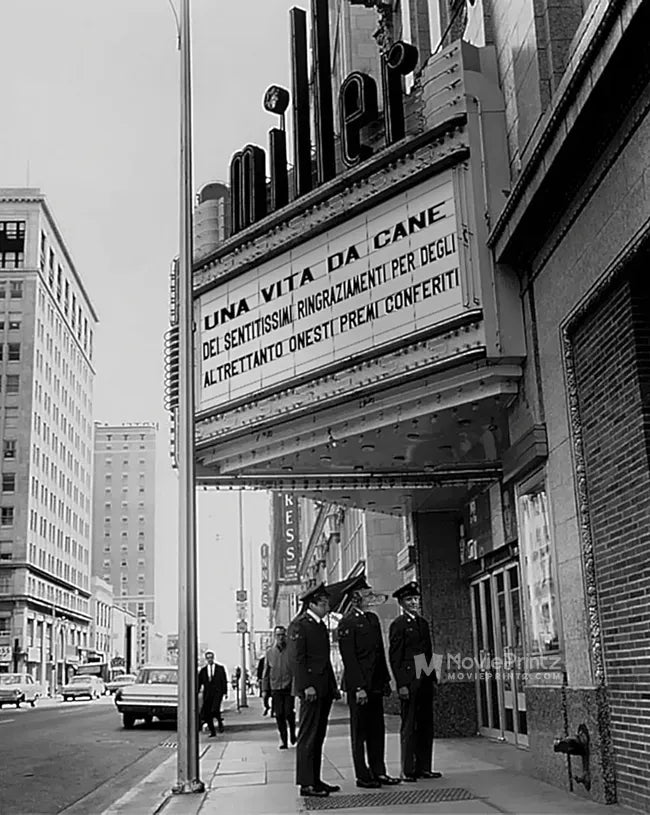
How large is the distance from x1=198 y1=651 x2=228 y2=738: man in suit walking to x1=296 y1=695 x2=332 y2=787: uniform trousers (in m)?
11.8

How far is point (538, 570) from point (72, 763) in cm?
980

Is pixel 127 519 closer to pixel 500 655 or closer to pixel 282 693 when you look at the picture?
pixel 282 693

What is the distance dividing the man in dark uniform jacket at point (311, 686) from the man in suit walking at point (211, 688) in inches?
462

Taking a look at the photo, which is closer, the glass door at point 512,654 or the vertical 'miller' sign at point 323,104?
the vertical 'miller' sign at point 323,104

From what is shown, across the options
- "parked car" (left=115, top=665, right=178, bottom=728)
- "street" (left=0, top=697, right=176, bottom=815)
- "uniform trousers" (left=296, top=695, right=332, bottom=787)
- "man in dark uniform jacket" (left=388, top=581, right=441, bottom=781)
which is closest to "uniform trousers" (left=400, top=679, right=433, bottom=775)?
"man in dark uniform jacket" (left=388, top=581, right=441, bottom=781)

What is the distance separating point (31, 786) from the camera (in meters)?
14.1

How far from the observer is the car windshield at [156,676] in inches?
1093

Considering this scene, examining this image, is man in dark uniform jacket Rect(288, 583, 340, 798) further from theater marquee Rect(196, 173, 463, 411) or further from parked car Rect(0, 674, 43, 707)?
parked car Rect(0, 674, 43, 707)

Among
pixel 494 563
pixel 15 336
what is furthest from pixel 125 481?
pixel 494 563

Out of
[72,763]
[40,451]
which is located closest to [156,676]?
[72,763]

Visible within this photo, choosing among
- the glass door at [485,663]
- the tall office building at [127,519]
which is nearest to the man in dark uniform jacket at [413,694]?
the glass door at [485,663]

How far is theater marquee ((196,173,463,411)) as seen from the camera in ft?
39.0

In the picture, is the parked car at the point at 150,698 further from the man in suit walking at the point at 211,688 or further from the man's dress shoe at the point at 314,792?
the man's dress shoe at the point at 314,792

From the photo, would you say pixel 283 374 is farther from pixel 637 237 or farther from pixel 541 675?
pixel 637 237
